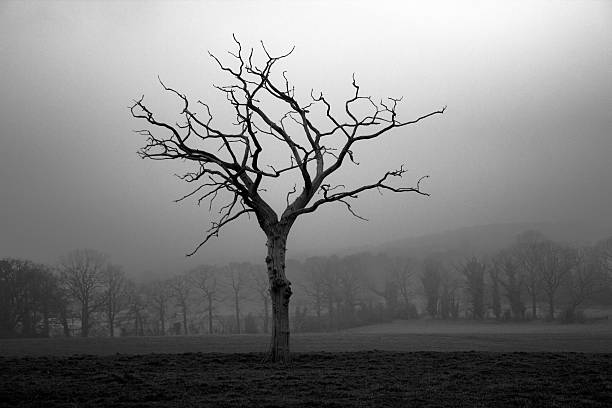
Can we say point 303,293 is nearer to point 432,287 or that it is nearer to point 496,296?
point 432,287

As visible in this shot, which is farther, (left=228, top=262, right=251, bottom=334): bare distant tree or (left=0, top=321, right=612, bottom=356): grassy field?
(left=228, top=262, right=251, bottom=334): bare distant tree

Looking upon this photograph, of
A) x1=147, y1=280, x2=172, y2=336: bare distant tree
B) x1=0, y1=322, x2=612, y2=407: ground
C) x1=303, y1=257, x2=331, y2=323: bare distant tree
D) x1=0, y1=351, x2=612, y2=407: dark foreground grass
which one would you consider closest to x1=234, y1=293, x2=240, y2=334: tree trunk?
x1=147, y1=280, x2=172, y2=336: bare distant tree

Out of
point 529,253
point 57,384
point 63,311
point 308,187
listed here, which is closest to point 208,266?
point 63,311

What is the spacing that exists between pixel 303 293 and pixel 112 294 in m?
33.0

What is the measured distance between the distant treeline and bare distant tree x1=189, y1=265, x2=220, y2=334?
0.16 m

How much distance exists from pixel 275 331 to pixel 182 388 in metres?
5.70

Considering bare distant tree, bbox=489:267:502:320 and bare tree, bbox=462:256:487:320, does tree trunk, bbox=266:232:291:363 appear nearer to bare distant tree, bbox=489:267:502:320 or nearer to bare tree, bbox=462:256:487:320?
bare distant tree, bbox=489:267:502:320

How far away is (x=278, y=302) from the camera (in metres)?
16.1

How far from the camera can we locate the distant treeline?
55.2 m

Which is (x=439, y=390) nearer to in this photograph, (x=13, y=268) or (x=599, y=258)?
(x=13, y=268)

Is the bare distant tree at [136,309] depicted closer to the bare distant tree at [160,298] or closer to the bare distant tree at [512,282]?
the bare distant tree at [160,298]

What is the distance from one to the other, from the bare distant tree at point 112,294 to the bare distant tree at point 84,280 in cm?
61

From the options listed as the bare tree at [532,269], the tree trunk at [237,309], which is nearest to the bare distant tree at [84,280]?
the tree trunk at [237,309]

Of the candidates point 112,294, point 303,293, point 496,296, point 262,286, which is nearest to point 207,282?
point 262,286
